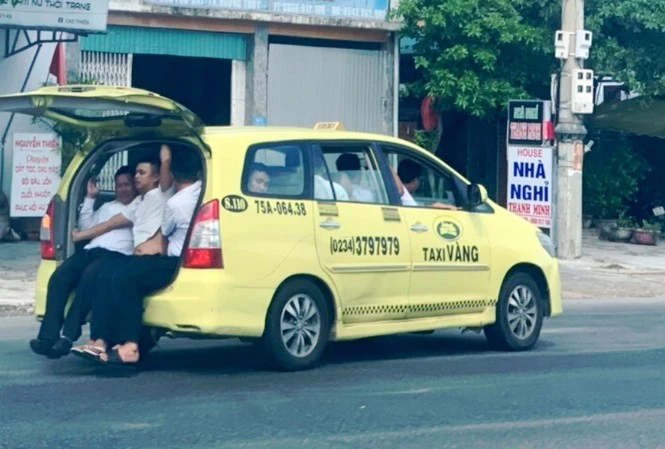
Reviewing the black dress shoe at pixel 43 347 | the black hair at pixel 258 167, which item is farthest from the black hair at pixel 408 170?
the black dress shoe at pixel 43 347

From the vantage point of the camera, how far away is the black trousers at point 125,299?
29.6 feet

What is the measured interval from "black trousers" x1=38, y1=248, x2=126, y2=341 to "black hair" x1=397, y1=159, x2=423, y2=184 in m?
2.37

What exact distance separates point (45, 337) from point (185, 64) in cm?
1463

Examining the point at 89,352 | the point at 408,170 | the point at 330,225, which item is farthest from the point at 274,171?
the point at 89,352

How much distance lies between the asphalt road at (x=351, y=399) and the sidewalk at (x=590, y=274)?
3.32 meters

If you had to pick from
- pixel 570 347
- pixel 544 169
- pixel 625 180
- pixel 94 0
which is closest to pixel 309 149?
pixel 570 347

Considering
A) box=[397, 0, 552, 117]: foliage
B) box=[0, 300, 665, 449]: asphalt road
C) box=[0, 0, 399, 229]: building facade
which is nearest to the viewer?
box=[0, 300, 665, 449]: asphalt road

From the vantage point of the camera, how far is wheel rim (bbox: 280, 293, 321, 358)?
930cm

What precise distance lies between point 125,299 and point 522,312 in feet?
11.7

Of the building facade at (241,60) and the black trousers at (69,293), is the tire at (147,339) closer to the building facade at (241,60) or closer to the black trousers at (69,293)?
the black trousers at (69,293)

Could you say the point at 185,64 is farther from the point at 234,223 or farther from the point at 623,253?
the point at 234,223

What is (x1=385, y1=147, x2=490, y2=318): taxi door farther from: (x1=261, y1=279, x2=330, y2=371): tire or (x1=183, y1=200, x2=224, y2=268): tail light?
(x1=183, y1=200, x2=224, y2=268): tail light

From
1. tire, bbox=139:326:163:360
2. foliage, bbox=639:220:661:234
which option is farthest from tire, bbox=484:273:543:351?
foliage, bbox=639:220:661:234

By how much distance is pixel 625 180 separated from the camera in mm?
24781
